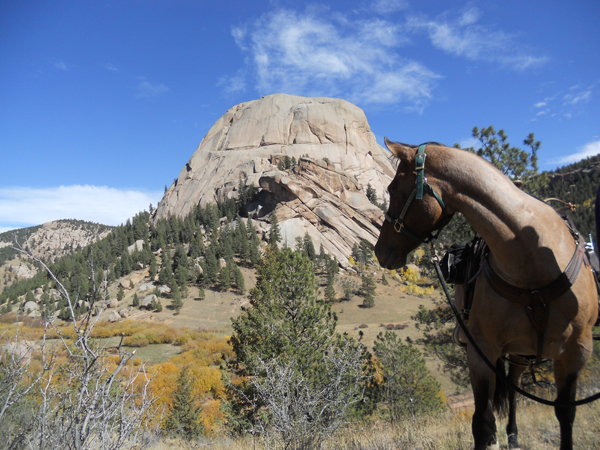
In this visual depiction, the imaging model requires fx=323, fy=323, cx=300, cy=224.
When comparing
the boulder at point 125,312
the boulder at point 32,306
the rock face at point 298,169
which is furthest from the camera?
the rock face at point 298,169

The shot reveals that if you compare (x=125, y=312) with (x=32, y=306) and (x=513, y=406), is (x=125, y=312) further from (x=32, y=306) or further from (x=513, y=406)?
(x=513, y=406)

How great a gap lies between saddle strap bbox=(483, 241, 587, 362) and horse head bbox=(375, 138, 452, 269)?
1.93ft

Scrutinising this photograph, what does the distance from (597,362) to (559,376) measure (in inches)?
371

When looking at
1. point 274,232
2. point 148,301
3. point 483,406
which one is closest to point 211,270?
point 148,301

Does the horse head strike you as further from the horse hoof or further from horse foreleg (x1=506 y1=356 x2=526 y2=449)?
the horse hoof

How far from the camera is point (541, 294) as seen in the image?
197 cm

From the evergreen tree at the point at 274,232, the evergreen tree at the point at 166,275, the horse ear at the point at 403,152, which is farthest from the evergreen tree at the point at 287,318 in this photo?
the evergreen tree at the point at 274,232

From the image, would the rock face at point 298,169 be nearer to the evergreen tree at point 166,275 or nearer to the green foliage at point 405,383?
the evergreen tree at point 166,275

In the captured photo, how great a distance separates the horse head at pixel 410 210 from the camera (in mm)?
2131

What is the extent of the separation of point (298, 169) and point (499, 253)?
71.4m

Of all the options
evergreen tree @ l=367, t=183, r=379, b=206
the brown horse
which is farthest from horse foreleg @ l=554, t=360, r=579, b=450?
evergreen tree @ l=367, t=183, r=379, b=206

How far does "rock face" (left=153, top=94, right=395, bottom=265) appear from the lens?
221ft

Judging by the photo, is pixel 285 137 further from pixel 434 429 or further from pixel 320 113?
pixel 434 429

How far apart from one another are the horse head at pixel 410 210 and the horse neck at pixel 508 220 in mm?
121
